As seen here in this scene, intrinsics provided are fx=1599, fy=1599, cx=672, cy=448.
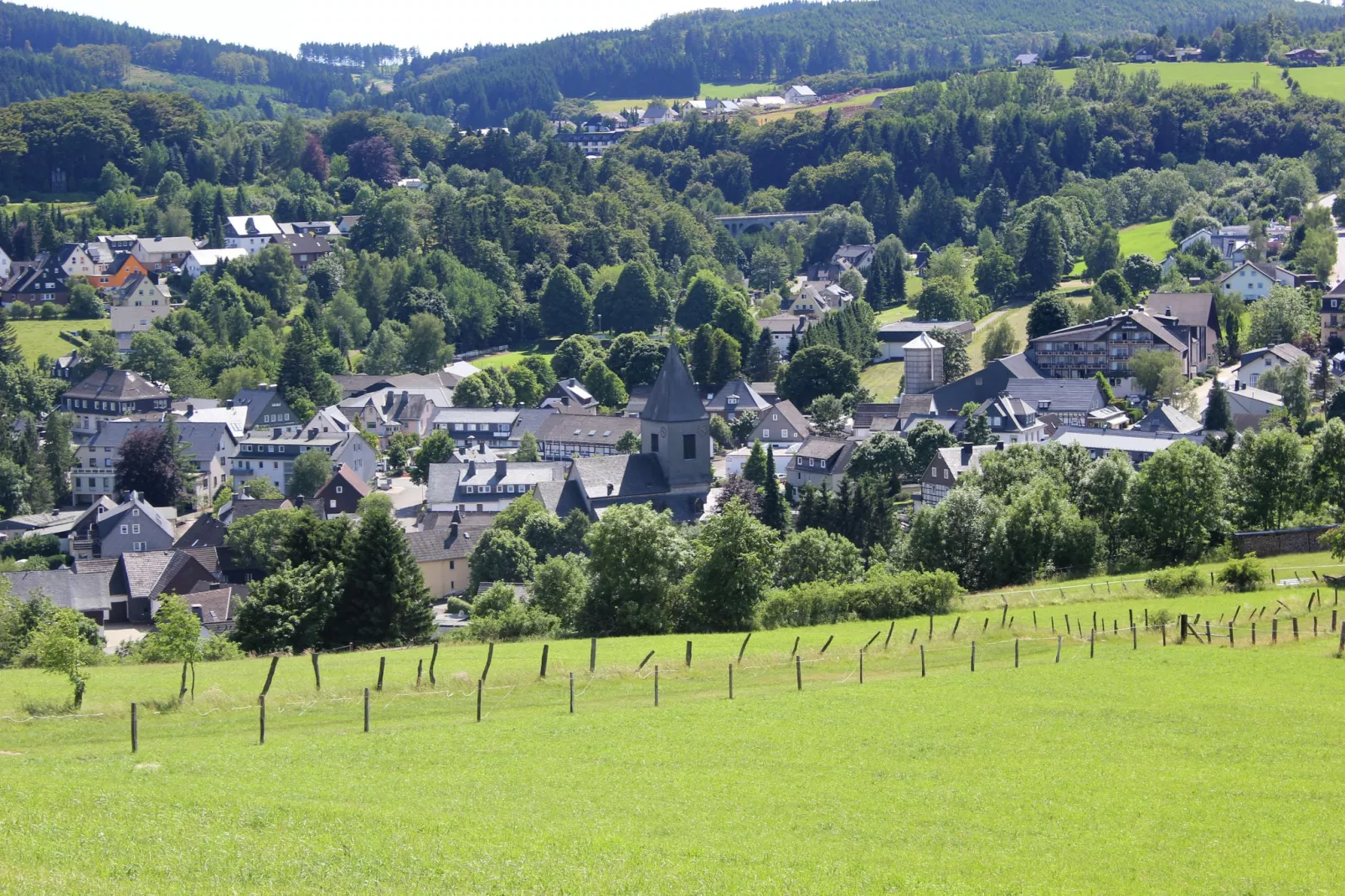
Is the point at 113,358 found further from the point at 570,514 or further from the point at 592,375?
the point at 570,514

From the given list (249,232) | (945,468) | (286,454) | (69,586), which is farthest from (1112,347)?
(249,232)

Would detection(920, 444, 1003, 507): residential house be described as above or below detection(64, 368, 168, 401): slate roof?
above

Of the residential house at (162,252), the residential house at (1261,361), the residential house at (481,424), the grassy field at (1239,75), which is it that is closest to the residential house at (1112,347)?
the residential house at (1261,361)

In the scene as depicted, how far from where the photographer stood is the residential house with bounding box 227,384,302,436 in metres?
99.5

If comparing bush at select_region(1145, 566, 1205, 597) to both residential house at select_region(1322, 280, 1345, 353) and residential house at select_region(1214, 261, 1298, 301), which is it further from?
residential house at select_region(1214, 261, 1298, 301)

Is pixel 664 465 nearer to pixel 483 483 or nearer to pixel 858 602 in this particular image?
pixel 483 483

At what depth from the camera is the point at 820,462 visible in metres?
79.9

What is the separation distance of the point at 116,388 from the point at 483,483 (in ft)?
122

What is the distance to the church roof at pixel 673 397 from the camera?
228 ft

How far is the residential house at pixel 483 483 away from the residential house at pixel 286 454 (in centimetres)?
1181

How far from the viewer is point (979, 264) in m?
122

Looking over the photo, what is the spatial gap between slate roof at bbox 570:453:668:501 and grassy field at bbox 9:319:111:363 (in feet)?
191

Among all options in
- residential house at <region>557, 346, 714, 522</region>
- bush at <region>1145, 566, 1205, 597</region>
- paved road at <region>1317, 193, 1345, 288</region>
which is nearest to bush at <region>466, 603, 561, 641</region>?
bush at <region>1145, 566, 1205, 597</region>

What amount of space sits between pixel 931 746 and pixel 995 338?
82.2 m
